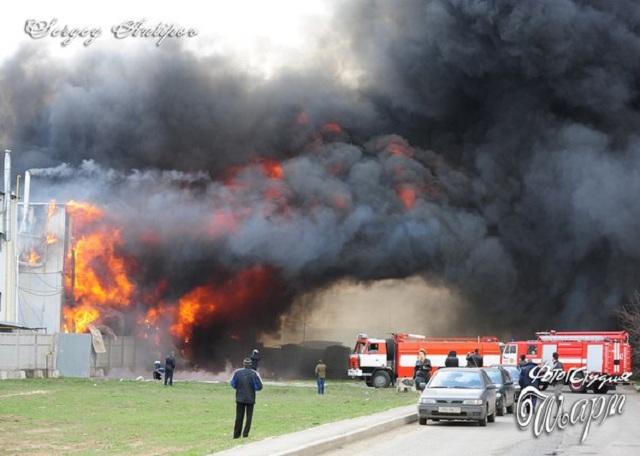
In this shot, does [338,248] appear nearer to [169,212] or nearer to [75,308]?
[169,212]

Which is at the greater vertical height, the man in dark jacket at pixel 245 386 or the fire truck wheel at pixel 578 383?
the man in dark jacket at pixel 245 386

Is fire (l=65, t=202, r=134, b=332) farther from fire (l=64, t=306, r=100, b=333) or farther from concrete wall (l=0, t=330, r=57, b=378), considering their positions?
concrete wall (l=0, t=330, r=57, b=378)

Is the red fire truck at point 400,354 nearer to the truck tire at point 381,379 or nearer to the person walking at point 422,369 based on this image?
the truck tire at point 381,379

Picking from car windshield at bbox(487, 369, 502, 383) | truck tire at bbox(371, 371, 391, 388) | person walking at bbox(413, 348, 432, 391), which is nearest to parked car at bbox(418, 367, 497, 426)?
car windshield at bbox(487, 369, 502, 383)

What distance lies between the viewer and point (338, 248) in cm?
5862

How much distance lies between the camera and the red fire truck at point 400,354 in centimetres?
4550

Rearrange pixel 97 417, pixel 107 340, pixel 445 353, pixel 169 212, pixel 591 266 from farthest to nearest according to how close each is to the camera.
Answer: pixel 591 266 < pixel 169 212 < pixel 107 340 < pixel 445 353 < pixel 97 417

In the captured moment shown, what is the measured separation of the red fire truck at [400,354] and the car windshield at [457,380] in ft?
68.6

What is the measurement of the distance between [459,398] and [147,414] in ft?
28.6

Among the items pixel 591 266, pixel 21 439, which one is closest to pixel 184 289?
pixel 591 266

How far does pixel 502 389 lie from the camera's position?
27.4 metres

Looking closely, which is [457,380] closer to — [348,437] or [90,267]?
[348,437]

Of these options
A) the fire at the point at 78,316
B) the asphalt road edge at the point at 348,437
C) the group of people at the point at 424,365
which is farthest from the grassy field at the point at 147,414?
the fire at the point at 78,316

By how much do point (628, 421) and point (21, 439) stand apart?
16112 millimetres
